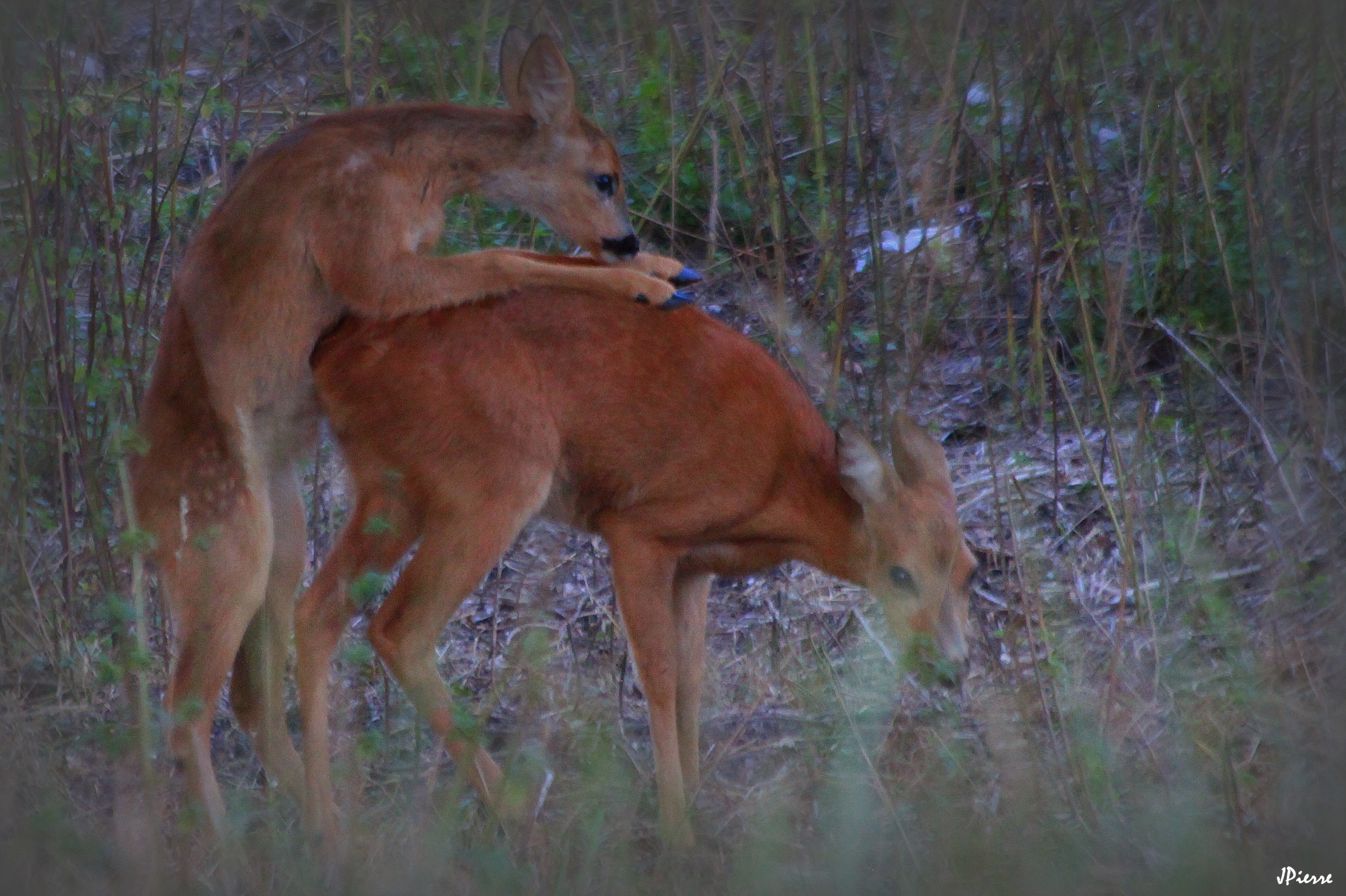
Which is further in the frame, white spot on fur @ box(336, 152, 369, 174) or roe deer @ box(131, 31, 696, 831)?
white spot on fur @ box(336, 152, 369, 174)

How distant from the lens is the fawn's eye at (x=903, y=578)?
5.70 m

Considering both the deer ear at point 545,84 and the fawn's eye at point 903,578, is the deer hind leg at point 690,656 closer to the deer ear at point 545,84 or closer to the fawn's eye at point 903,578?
the fawn's eye at point 903,578

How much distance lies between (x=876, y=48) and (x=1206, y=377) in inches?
98.1

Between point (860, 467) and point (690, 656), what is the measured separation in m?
0.99

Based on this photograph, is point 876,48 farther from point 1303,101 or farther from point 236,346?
point 236,346

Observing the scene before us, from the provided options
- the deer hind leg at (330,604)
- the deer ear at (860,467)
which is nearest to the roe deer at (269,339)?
the deer hind leg at (330,604)

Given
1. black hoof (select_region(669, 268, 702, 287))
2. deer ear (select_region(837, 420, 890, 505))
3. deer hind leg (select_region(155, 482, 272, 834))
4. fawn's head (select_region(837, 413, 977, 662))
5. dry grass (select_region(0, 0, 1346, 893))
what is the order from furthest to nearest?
black hoof (select_region(669, 268, 702, 287))
fawn's head (select_region(837, 413, 977, 662))
deer ear (select_region(837, 420, 890, 505))
deer hind leg (select_region(155, 482, 272, 834))
dry grass (select_region(0, 0, 1346, 893))

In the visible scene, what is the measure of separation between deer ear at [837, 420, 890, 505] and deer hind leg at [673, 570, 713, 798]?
2.29ft

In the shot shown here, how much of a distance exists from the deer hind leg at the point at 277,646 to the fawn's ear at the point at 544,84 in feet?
Answer: 5.20

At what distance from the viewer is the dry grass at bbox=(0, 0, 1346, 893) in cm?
461

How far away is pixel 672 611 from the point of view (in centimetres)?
591

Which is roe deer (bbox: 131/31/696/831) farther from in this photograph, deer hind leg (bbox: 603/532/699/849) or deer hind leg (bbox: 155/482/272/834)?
deer hind leg (bbox: 603/532/699/849)

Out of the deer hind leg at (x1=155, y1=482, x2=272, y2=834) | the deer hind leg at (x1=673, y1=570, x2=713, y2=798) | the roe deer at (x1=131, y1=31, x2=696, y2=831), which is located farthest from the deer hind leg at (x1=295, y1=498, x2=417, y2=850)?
the deer hind leg at (x1=673, y1=570, x2=713, y2=798)

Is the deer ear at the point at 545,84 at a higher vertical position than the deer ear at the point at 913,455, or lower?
higher
